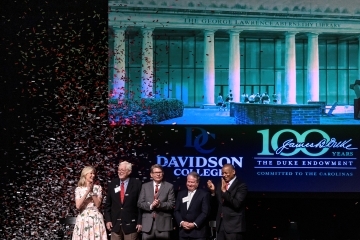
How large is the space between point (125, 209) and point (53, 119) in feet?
6.30

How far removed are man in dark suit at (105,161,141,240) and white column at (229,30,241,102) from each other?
1997mm

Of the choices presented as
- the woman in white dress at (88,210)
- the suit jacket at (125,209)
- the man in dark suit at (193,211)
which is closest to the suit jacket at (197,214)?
the man in dark suit at (193,211)

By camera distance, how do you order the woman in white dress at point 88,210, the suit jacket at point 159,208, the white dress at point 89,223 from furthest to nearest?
the suit jacket at point 159,208
the white dress at point 89,223
the woman in white dress at point 88,210

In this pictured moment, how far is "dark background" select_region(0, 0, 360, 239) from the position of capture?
724 centimetres

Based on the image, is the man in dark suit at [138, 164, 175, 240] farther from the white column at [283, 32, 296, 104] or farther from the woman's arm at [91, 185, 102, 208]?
the white column at [283, 32, 296, 104]

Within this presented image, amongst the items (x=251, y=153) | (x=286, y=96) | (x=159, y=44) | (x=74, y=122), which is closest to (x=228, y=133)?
(x=251, y=153)

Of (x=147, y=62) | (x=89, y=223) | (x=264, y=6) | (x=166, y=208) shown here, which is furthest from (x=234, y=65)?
(x=89, y=223)

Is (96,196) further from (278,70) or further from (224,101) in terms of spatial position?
(278,70)

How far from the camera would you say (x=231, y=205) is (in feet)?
18.9

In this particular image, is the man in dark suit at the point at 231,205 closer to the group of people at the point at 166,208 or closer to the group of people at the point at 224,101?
the group of people at the point at 166,208

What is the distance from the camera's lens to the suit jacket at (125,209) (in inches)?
231

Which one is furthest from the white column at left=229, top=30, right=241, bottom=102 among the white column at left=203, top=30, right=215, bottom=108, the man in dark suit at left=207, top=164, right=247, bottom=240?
the man in dark suit at left=207, top=164, right=247, bottom=240

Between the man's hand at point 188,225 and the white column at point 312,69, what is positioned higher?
the white column at point 312,69

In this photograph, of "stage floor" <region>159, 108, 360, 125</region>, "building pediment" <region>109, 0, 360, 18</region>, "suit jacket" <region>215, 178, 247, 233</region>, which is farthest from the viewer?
"building pediment" <region>109, 0, 360, 18</region>
